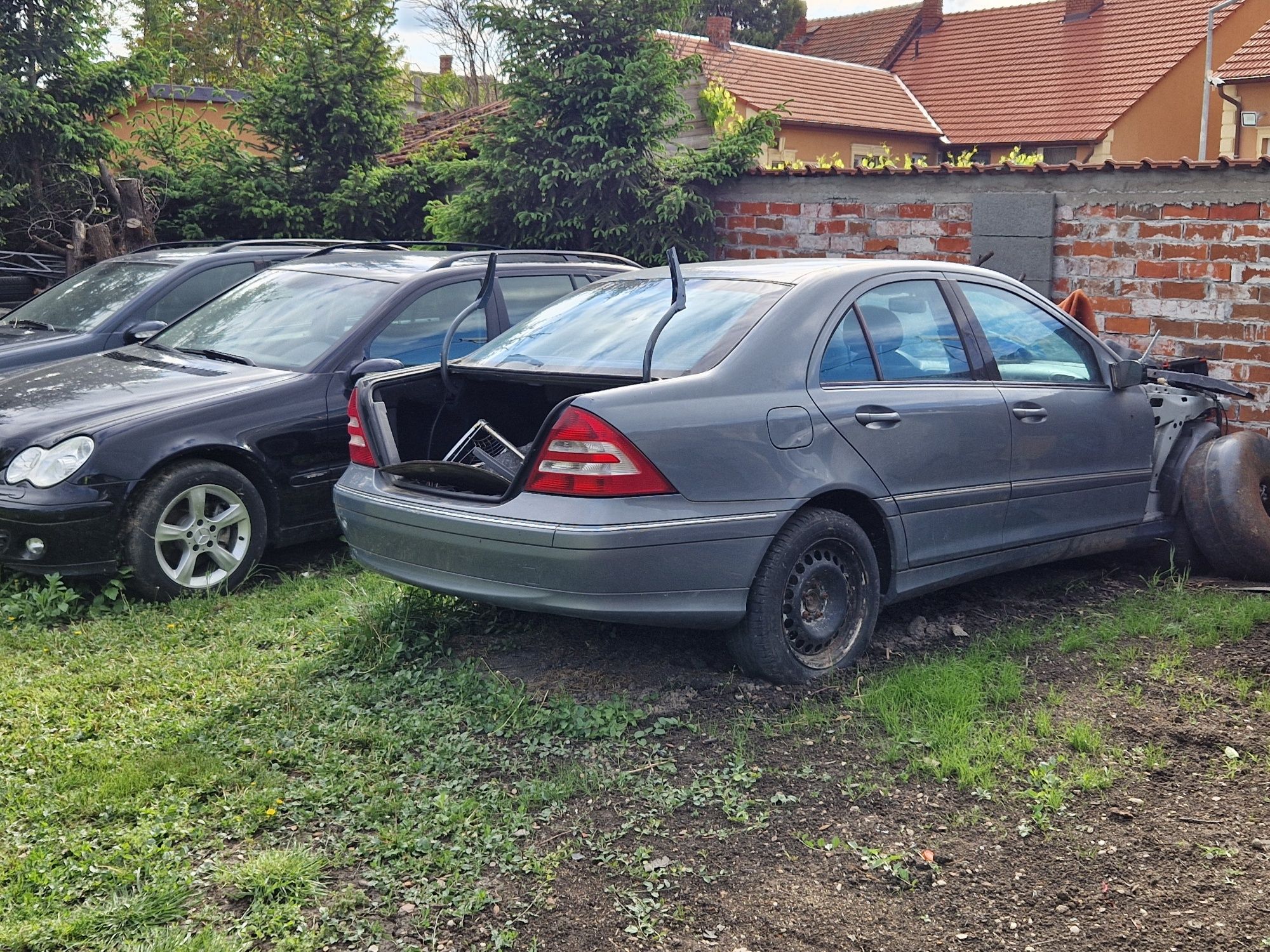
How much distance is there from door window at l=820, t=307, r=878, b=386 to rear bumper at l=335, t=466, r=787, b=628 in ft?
2.17

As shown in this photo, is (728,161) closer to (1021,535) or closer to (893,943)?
(1021,535)

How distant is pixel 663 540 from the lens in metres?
4.21

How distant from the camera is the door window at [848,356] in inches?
188

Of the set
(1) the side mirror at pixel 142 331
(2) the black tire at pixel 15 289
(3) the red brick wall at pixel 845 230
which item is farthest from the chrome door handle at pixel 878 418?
(2) the black tire at pixel 15 289

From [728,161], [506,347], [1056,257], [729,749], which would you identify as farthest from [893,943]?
[728,161]

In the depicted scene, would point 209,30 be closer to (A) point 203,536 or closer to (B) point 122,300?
(B) point 122,300

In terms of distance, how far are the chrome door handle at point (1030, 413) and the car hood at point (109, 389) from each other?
3.57 meters

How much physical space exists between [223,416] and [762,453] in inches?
115

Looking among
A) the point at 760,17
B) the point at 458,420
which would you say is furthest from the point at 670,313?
the point at 760,17

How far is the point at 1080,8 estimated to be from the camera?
32531mm

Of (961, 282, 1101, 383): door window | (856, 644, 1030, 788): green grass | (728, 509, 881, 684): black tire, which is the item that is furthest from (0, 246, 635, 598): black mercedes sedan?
(856, 644, 1030, 788): green grass

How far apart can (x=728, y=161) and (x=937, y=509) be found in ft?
23.2

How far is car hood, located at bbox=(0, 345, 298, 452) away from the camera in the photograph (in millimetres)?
5809

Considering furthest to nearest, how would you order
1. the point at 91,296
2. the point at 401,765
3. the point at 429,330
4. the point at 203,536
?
the point at 91,296 < the point at 429,330 < the point at 203,536 < the point at 401,765
